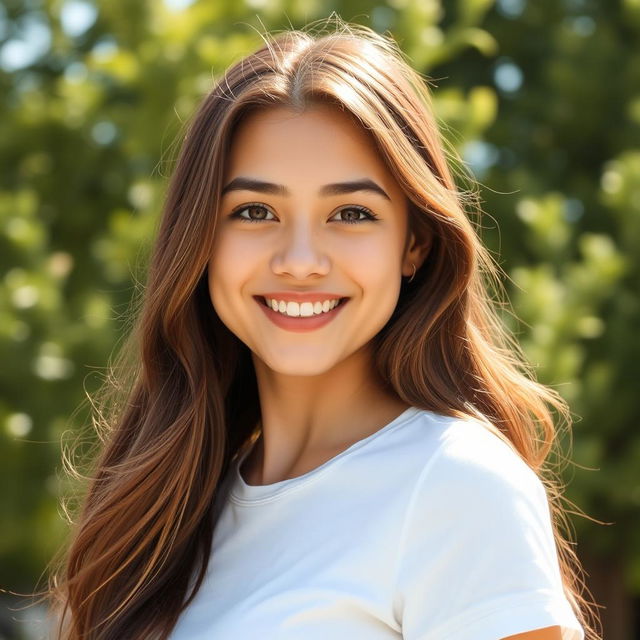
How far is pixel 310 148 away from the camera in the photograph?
1.92m

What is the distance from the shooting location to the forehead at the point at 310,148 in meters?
1.91

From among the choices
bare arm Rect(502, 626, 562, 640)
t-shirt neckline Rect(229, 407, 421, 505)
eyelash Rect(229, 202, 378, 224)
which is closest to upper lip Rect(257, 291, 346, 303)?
eyelash Rect(229, 202, 378, 224)

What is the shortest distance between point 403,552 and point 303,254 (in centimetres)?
48

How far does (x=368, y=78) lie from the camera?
198 centimetres

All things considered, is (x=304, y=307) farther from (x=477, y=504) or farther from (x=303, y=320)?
(x=477, y=504)

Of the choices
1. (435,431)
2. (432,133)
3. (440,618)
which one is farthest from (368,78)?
(440,618)

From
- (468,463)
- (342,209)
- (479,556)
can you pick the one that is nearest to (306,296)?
(342,209)

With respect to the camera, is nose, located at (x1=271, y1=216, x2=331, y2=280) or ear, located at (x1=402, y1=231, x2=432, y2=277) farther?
ear, located at (x1=402, y1=231, x2=432, y2=277)

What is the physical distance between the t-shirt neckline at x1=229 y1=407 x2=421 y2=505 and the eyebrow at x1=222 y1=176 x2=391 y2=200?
1.16 ft

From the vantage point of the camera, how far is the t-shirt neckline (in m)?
1.94

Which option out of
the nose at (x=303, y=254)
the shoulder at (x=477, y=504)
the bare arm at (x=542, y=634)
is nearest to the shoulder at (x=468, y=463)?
the shoulder at (x=477, y=504)

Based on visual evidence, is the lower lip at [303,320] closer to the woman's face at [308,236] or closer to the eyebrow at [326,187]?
the woman's face at [308,236]

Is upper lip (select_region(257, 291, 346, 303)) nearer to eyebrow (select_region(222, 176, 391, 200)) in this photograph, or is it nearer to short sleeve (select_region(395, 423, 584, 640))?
eyebrow (select_region(222, 176, 391, 200))

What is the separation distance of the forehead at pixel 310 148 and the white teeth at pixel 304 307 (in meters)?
0.19
